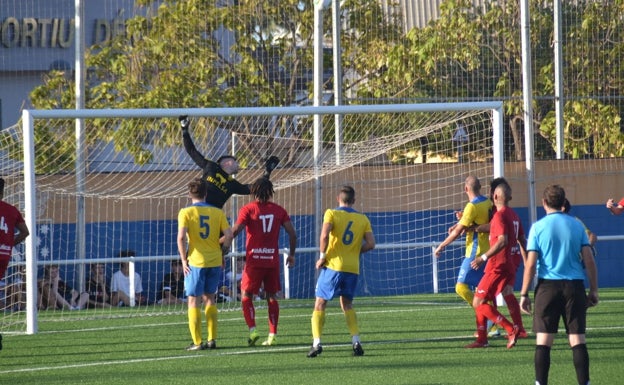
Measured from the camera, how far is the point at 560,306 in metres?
8.46

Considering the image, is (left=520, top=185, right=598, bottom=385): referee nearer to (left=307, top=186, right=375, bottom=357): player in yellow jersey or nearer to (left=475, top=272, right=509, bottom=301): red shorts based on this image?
(left=307, top=186, right=375, bottom=357): player in yellow jersey

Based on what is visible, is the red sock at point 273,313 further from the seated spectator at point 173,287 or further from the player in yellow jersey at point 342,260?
the seated spectator at point 173,287

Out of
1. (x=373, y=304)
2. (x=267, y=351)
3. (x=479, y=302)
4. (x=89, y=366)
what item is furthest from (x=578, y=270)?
(x=373, y=304)

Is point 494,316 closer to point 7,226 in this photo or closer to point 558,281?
point 558,281

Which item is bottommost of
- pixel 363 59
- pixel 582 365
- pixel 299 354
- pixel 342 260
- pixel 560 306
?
pixel 299 354

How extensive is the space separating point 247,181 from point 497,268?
982 cm

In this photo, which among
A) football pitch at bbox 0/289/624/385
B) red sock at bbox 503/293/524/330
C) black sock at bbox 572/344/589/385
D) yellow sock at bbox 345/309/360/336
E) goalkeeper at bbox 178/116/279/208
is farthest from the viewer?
goalkeeper at bbox 178/116/279/208

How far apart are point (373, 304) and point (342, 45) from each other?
20.6 feet

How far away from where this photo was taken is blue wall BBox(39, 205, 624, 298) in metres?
20.9

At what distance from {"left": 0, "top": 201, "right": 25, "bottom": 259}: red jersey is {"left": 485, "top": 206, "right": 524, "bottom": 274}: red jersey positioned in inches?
206

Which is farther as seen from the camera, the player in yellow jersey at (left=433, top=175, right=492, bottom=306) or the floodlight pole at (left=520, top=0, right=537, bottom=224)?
the floodlight pole at (left=520, top=0, right=537, bottom=224)

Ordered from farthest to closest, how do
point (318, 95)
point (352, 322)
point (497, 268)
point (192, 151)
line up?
point (318, 95) → point (192, 151) → point (497, 268) → point (352, 322)

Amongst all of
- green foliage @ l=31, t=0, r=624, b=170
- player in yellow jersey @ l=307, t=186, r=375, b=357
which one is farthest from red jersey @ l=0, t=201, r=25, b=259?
green foliage @ l=31, t=0, r=624, b=170

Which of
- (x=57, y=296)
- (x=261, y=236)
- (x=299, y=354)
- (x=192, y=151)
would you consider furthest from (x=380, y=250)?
(x=299, y=354)
